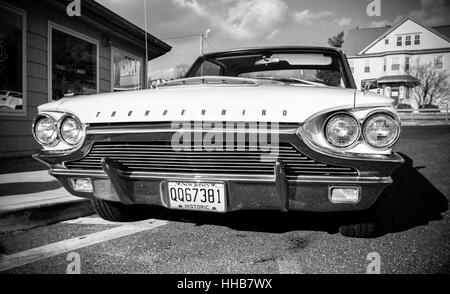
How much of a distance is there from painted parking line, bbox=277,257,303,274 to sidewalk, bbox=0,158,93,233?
192cm

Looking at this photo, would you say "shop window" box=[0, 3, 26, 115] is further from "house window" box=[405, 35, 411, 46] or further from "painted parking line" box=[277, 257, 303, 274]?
"house window" box=[405, 35, 411, 46]

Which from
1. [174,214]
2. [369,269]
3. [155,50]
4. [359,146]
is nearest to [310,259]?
[369,269]

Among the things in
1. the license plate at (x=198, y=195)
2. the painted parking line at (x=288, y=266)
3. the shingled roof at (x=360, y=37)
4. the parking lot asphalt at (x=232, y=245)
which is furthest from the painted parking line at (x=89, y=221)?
the shingled roof at (x=360, y=37)

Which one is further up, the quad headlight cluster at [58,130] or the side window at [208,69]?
the side window at [208,69]

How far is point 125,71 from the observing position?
8.89 m

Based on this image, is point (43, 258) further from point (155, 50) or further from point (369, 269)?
point (155, 50)

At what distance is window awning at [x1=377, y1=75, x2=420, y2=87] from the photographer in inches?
1183

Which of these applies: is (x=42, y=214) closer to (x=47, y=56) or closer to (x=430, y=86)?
(x=47, y=56)

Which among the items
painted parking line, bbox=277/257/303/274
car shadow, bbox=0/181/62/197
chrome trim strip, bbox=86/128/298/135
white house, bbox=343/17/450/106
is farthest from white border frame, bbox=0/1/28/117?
white house, bbox=343/17/450/106

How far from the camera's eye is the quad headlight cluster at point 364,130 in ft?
6.18

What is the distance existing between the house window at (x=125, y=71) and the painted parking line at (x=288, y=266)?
680cm

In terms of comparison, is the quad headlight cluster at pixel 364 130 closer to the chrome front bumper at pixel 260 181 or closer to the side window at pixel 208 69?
the chrome front bumper at pixel 260 181

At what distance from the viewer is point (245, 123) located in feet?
6.24

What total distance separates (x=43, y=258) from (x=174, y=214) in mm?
1160
